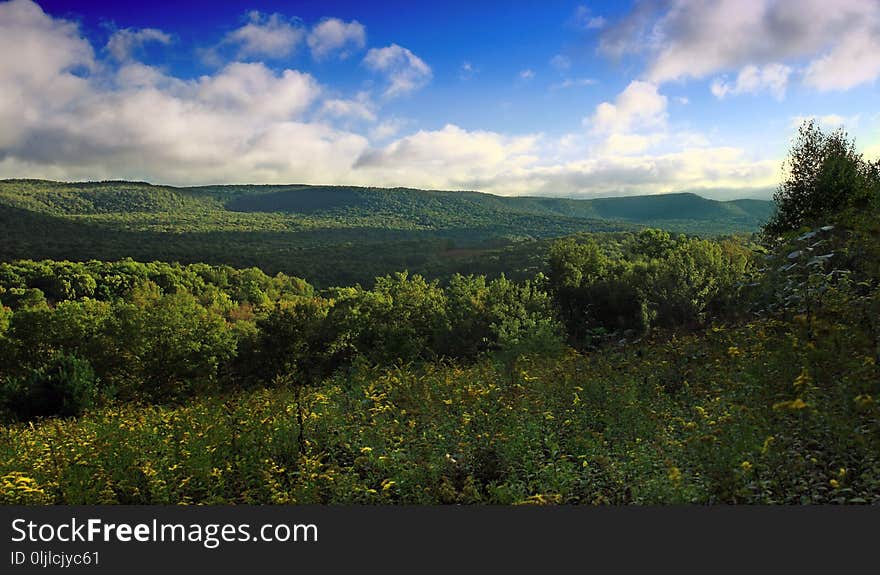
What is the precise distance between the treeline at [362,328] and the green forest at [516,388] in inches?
3.8

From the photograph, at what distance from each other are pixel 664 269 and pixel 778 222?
166 inches

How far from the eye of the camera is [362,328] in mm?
20688

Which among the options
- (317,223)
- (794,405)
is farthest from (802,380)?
(317,223)

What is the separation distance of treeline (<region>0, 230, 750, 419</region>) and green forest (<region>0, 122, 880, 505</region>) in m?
0.10

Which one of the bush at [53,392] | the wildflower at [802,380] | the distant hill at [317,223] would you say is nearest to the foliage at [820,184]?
the wildflower at [802,380]

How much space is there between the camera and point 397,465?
4.91 meters

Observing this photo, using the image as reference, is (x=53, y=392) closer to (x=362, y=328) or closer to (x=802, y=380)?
(x=362, y=328)

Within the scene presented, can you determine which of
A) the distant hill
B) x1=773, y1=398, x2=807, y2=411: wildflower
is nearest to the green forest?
x1=773, y1=398, x2=807, y2=411: wildflower

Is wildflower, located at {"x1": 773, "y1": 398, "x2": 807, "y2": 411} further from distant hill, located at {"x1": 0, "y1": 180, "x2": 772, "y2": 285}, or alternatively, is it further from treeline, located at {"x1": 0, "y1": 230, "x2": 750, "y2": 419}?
distant hill, located at {"x1": 0, "y1": 180, "x2": 772, "y2": 285}

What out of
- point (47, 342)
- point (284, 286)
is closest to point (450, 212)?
point (284, 286)

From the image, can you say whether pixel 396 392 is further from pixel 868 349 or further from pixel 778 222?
pixel 778 222

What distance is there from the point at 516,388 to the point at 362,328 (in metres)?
14.4

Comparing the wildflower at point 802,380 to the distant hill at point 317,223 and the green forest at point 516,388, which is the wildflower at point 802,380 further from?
the distant hill at point 317,223

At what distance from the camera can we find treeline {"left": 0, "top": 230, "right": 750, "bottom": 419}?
1581cm
